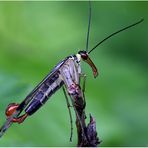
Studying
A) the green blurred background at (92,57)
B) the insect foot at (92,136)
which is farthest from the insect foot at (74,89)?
the green blurred background at (92,57)

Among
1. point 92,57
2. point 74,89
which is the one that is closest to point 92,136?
point 74,89

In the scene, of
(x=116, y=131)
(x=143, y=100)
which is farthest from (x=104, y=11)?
(x=116, y=131)

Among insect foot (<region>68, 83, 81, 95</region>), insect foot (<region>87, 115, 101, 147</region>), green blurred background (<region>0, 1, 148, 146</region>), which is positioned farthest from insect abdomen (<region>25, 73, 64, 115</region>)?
green blurred background (<region>0, 1, 148, 146</region>)

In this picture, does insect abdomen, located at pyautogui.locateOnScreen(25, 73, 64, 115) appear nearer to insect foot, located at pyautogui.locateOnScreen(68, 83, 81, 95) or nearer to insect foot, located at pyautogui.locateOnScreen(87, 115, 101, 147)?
insect foot, located at pyautogui.locateOnScreen(68, 83, 81, 95)

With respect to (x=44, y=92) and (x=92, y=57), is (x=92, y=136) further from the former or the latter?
(x=92, y=57)

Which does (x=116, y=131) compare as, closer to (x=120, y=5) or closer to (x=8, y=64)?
(x=8, y=64)

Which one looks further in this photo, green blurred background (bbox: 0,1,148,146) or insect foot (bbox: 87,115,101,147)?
green blurred background (bbox: 0,1,148,146)
